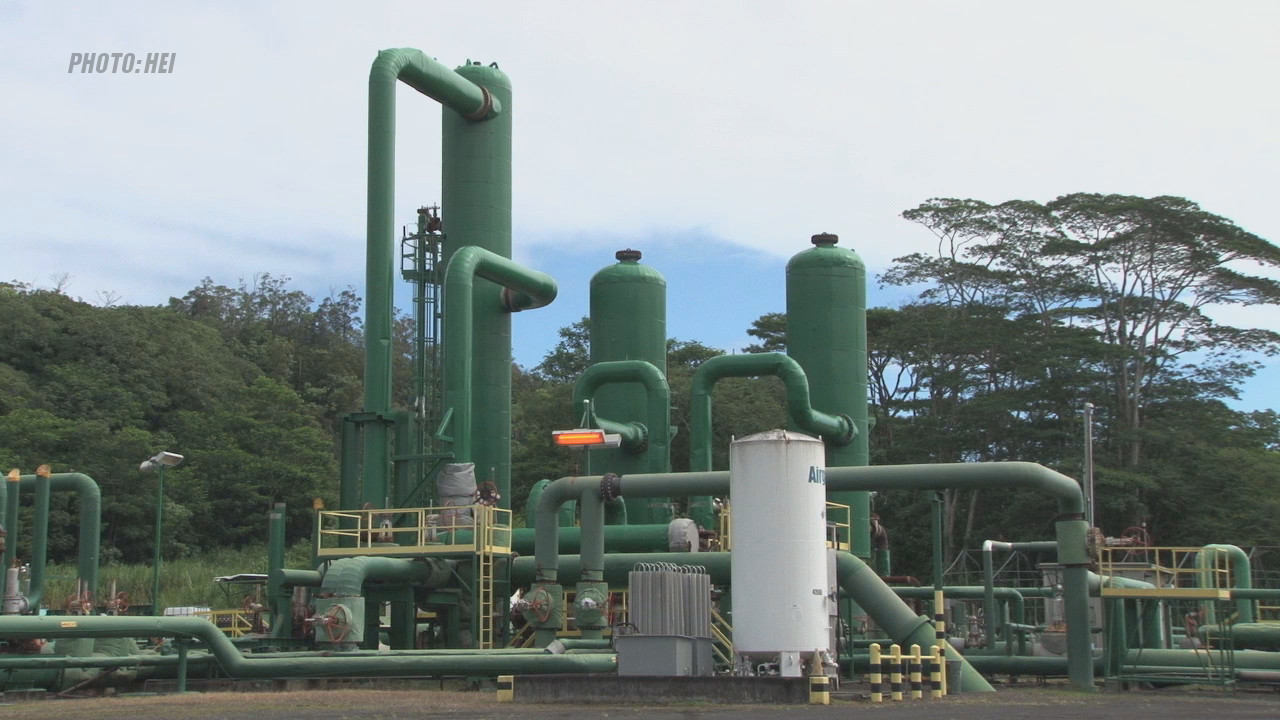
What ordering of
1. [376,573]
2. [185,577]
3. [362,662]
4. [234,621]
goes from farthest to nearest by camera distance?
[185,577], [234,621], [376,573], [362,662]

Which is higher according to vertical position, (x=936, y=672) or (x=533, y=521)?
(x=533, y=521)

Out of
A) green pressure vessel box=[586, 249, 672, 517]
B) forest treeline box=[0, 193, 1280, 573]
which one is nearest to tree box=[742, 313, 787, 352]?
forest treeline box=[0, 193, 1280, 573]

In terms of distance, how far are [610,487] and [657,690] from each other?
767 cm

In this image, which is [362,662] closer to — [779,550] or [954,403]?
[779,550]

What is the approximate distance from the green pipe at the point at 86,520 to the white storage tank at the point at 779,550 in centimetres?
1635

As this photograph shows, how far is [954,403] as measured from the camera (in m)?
72.5

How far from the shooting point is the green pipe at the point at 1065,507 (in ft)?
91.7

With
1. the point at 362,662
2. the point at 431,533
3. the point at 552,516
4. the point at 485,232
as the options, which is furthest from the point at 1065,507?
the point at 485,232

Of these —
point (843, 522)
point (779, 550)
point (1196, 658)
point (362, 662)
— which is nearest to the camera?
point (779, 550)

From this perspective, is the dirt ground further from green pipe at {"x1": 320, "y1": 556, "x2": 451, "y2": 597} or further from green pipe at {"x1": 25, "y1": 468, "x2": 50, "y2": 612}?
green pipe at {"x1": 25, "y1": 468, "x2": 50, "y2": 612}

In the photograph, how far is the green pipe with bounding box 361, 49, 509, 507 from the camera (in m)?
36.9

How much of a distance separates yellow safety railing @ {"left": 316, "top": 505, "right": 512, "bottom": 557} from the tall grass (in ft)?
83.5

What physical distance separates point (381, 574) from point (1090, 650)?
14542 mm

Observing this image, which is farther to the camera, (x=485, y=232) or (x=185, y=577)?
(x=185, y=577)
